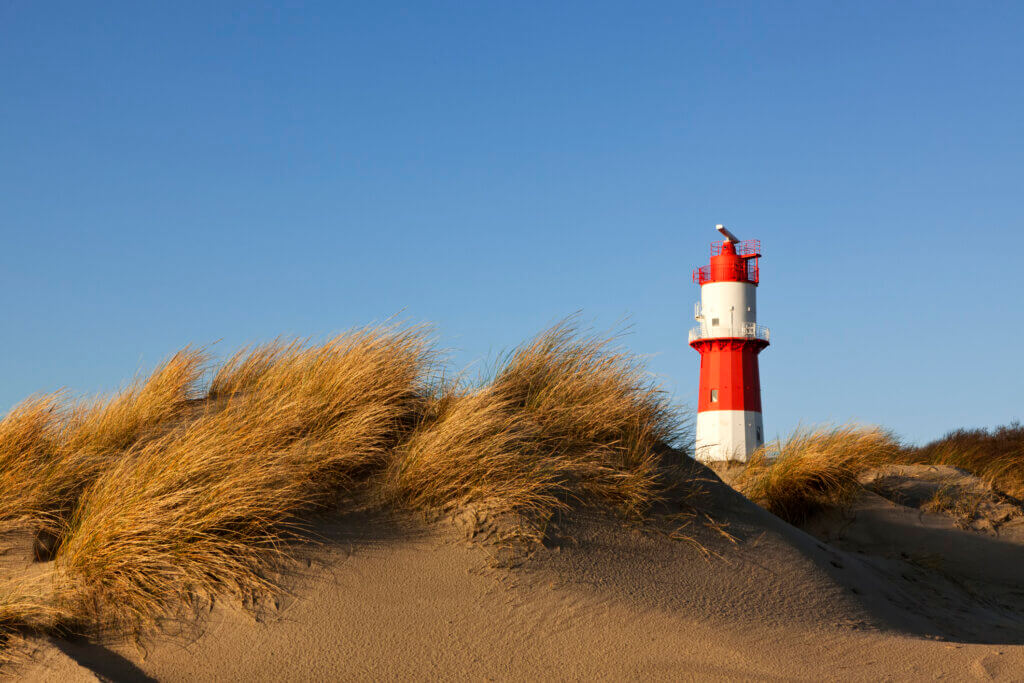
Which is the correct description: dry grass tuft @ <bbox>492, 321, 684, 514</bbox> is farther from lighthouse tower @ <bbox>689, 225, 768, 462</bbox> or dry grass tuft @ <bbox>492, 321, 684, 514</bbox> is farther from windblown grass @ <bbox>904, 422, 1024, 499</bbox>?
lighthouse tower @ <bbox>689, 225, 768, 462</bbox>

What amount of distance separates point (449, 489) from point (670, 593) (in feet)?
4.88

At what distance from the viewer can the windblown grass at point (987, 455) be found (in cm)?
1032

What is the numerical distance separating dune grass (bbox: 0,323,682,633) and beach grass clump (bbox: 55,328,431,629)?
1cm

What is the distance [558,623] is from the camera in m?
4.51

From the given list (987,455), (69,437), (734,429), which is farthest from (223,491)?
(734,429)

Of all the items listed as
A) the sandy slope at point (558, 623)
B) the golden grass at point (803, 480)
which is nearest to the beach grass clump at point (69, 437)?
the sandy slope at point (558, 623)

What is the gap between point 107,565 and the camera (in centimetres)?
438

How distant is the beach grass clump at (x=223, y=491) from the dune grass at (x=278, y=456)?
0.01 meters

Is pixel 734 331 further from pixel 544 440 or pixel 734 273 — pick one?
pixel 544 440

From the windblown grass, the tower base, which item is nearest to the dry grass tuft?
the windblown grass

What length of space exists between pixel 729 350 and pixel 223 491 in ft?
64.3

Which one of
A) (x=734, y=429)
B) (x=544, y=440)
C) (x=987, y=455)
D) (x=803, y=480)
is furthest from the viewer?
(x=734, y=429)

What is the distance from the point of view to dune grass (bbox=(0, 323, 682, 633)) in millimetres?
4395

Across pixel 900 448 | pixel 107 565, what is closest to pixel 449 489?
pixel 107 565
